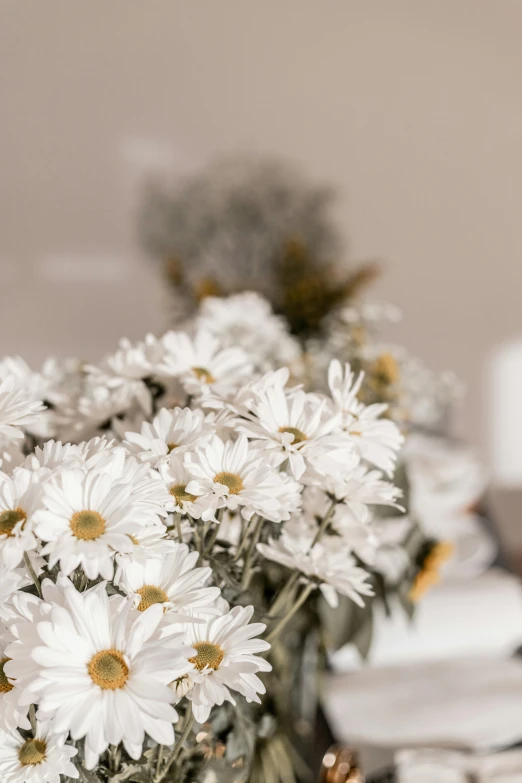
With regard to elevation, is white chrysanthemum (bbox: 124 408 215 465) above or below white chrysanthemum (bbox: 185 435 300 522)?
above

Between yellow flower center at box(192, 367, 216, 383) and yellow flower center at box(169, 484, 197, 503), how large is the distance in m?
0.16

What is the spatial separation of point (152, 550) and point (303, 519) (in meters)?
0.24

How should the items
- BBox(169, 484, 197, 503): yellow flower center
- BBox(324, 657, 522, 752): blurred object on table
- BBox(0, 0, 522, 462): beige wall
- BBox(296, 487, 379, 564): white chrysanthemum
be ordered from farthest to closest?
BBox(0, 0, 522, 462): beige wall → BBox(324, 657, 522, 752): blurred object on table → BBox(296, 487, 379, 564): white chrysanthemum → BBox(169, 484, 197, 503): yellow flower center

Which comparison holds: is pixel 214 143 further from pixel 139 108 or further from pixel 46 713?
pixel 46 713

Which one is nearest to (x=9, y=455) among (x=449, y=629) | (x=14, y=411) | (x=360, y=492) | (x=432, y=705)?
(x=14, y=411)

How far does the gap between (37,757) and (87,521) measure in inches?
5.5

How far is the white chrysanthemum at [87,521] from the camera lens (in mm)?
387

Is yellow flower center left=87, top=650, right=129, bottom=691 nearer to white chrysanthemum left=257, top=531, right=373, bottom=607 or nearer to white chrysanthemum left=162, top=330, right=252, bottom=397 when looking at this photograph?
white chrysanthemum left=257, top=531, right=373, bottom=607

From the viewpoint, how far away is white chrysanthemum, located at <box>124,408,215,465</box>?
48 cm

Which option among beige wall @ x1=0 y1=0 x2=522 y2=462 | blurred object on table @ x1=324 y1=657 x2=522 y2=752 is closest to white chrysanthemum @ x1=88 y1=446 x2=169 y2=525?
blurred object on table @ x1=324 y1=657 x2=522 y2=752

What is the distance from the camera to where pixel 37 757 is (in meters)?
0.41

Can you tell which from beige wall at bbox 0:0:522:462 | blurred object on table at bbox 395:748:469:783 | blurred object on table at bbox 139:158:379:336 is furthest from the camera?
blurred object on table at bbox 139:158:379:336

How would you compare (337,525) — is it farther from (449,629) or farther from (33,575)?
(449,629)

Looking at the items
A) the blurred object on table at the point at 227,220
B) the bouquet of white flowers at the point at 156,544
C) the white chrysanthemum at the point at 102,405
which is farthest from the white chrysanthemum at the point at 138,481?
the blurred object on table at the point at 227,220
